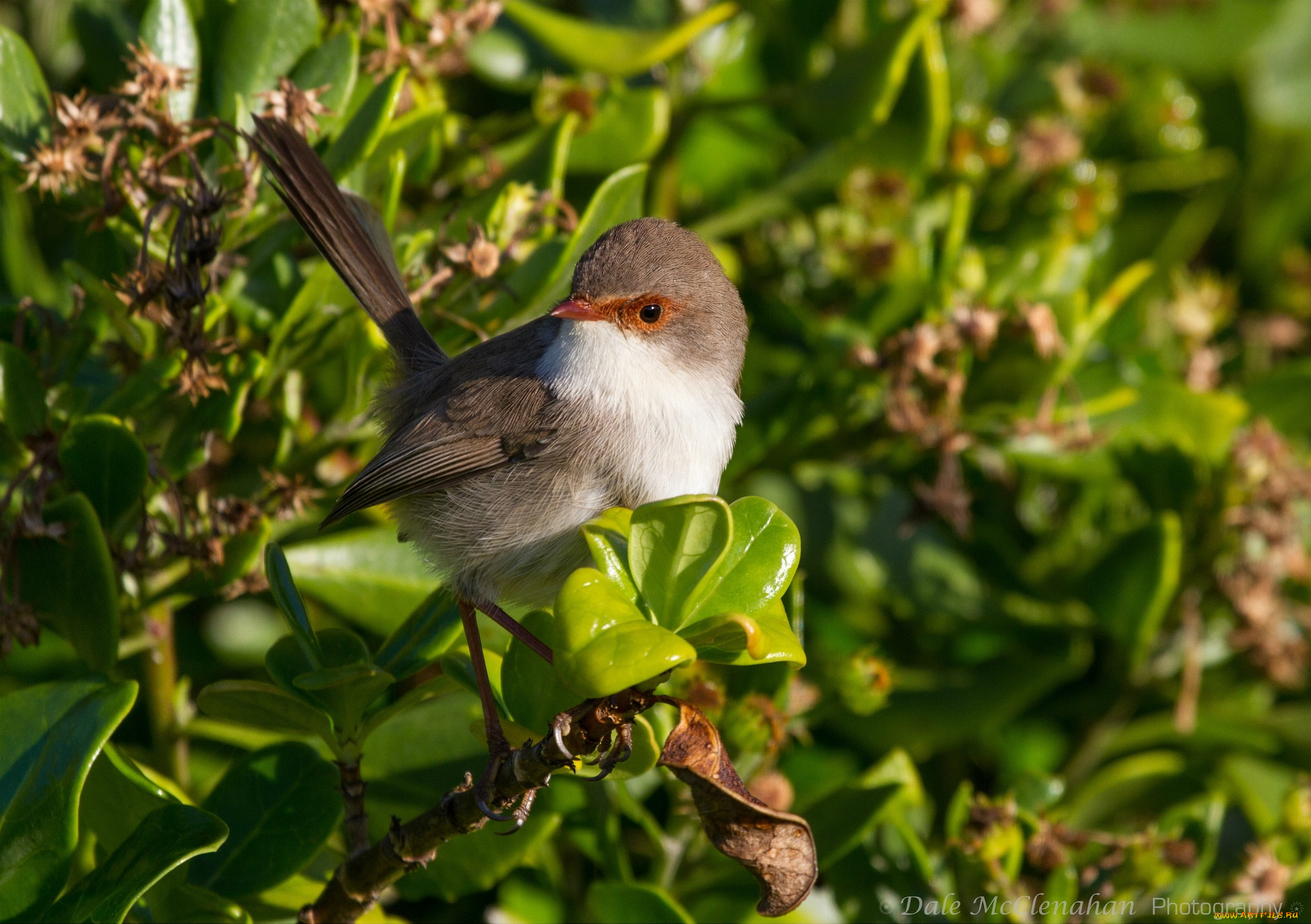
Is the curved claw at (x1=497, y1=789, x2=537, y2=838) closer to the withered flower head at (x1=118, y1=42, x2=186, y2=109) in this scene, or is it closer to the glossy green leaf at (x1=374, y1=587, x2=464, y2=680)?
the glossy green leaf at (x1=374, y1=587, x2=464, y2=680)

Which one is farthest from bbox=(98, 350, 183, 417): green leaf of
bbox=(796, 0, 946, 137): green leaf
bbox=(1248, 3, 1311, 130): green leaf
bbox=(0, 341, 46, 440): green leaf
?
bbox=(1248, 3, 1311, 130): green leaf

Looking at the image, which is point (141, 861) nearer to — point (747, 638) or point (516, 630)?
point (516, 630)

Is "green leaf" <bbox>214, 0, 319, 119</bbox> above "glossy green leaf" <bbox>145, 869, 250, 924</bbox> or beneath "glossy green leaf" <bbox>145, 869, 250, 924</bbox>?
above

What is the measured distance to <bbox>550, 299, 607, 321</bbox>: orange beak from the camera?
286 cm

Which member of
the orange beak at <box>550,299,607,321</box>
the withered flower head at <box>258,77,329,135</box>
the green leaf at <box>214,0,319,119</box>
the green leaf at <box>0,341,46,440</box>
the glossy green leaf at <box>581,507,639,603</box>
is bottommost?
the orange beak at <box>550,299,607,321</box>

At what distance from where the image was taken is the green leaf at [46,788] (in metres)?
2.09

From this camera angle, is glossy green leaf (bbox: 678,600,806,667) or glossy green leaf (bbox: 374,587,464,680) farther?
glossy green leaf (bbox: 374,587,464,680)

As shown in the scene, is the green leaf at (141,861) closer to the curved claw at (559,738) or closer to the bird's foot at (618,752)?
the curved claw at (559,738)

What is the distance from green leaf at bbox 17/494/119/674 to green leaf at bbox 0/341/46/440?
181 millimetres

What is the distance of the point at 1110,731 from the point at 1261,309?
208 cm

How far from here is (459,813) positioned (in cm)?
213

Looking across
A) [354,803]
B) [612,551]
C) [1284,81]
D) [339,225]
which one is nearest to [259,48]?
[339,225]

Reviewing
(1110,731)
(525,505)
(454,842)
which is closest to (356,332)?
(525,505)

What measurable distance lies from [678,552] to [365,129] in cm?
129
